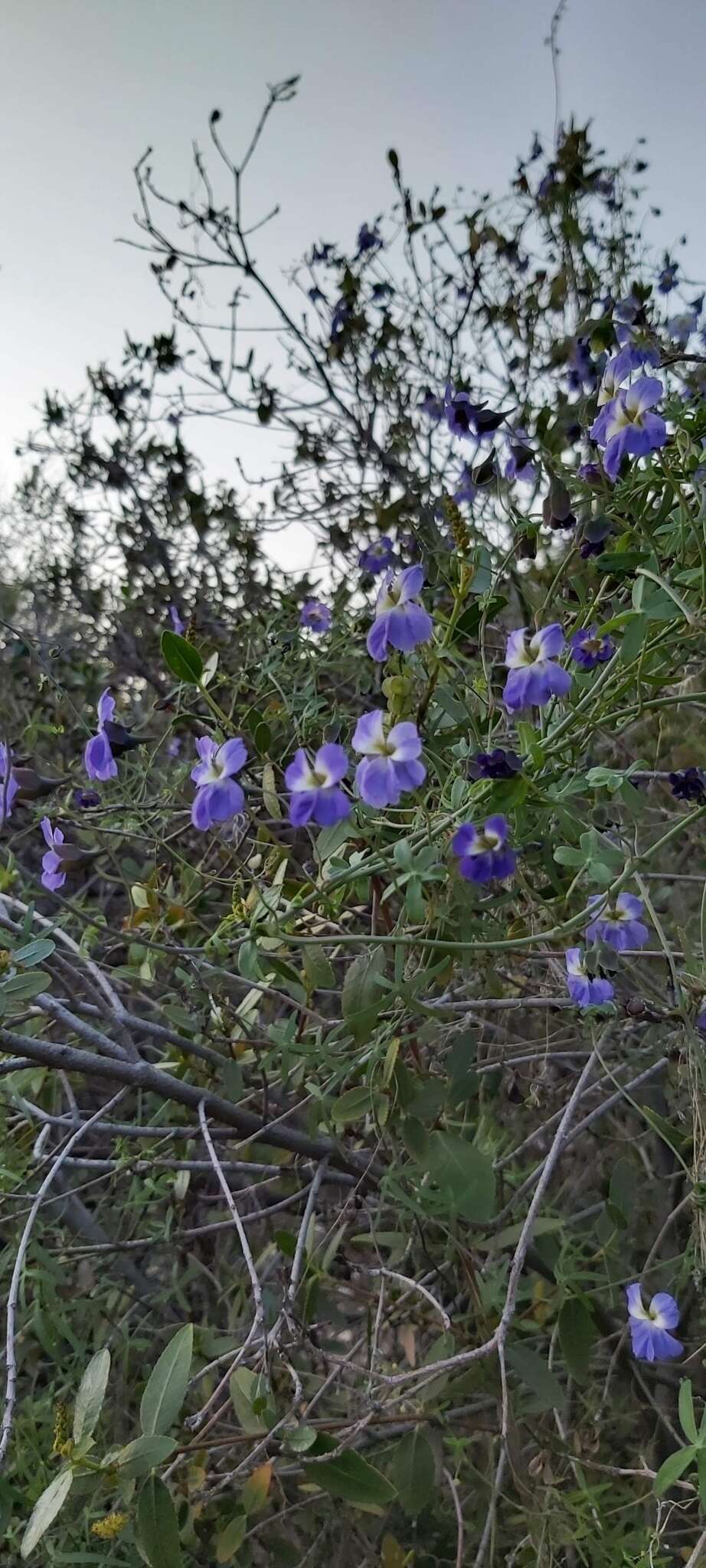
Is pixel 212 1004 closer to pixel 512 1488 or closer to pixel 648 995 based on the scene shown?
pixel 648 995

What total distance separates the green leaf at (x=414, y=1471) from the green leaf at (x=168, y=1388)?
10.4 inches

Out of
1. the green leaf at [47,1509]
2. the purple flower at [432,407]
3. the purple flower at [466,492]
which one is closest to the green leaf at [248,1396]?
the green leaf at [47,1509]

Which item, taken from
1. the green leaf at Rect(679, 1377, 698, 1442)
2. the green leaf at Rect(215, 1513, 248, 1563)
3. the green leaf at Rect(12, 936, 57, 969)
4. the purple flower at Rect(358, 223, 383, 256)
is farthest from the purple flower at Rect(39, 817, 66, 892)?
the purple flower at Rect(358, 223, 383, 256)

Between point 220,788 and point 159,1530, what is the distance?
1.43 feet

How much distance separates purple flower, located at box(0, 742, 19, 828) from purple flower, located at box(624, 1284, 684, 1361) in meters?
0.68

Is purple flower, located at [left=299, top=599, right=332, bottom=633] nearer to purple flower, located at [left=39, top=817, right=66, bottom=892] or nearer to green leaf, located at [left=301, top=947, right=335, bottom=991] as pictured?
purple flower, located at [left=39, top=817, right=66, bottom=892]

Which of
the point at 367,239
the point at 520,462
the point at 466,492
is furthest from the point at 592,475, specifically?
the point at 367,239

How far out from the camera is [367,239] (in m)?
1.75

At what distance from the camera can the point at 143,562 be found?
187 centimetres

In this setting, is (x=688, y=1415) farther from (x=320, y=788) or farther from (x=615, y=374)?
(x=615, y=374)

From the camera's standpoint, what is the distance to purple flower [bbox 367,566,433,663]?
643 mm

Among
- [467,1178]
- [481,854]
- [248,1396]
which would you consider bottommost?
[248,1396]

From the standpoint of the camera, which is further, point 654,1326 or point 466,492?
point 466,492

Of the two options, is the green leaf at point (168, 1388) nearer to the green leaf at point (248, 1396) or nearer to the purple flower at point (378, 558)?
the green leaf at point (248, 1396)
